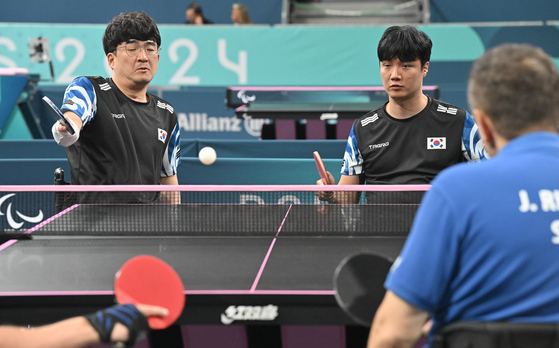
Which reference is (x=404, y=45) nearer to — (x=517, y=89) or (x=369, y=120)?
(x=369, y=120)

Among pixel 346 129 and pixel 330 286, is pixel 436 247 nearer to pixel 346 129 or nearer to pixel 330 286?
pixel 330 286

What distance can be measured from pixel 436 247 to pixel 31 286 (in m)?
1.34

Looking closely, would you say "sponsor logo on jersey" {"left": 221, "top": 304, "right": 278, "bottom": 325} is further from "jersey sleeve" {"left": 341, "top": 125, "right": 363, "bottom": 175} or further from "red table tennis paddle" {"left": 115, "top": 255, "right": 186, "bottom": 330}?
"jersey sleeve" {"left": 341, "top": 125, "right": 363, "bottom": 175}

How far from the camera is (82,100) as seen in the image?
2.86 m

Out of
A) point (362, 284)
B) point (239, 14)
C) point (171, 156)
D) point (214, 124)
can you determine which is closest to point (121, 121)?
point (171, 156)

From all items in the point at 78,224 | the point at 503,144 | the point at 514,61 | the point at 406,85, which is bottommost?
the point at 78,224

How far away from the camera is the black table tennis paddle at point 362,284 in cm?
133

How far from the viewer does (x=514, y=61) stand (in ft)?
3.69

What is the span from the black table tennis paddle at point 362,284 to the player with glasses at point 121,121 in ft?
5.63

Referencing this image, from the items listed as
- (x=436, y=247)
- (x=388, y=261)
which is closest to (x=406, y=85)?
(x=388, y=261)

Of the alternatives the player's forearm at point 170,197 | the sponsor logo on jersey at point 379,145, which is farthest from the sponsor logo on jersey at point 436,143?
the player's forearm at point 170,197

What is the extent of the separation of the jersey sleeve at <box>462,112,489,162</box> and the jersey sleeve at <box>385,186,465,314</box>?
1821mm

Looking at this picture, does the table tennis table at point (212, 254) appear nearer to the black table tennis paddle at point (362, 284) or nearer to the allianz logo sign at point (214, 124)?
the black table tennis paddle at point (362, 284)

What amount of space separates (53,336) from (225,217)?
49.9 inches
